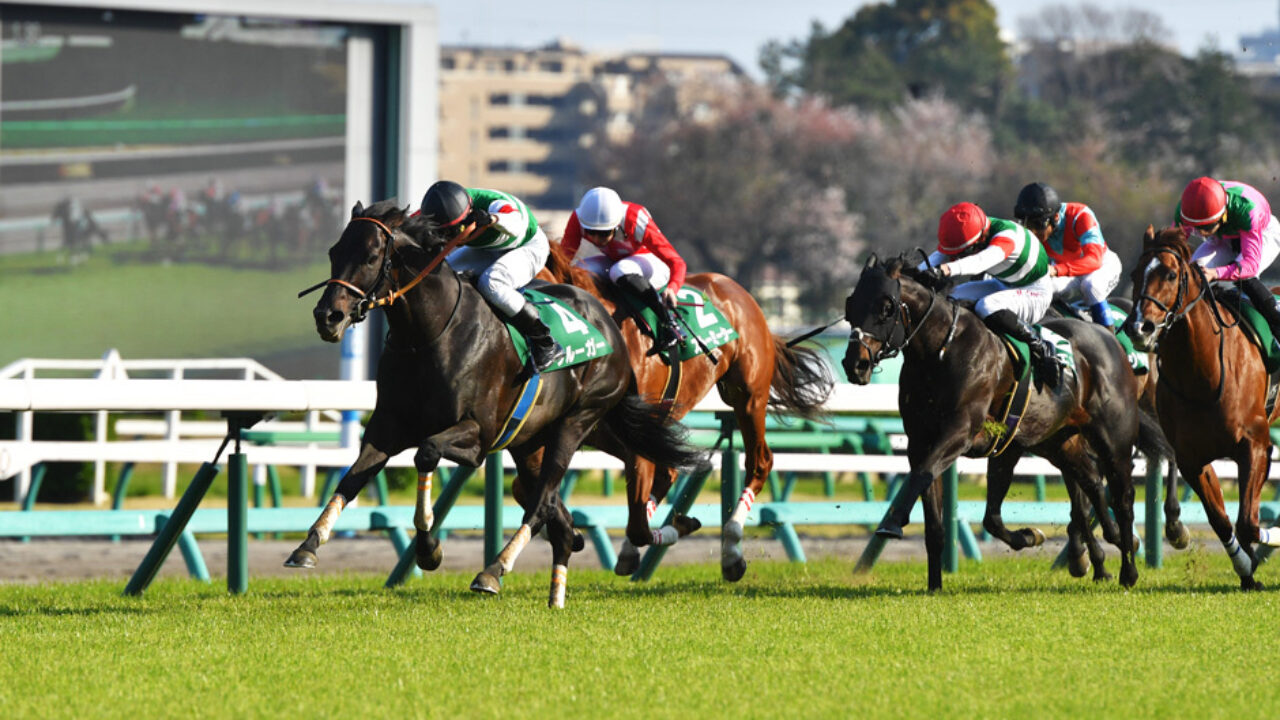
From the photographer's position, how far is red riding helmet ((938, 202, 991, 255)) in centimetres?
759

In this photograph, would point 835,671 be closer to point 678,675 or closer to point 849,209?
point 678,675

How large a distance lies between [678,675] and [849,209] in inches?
1883

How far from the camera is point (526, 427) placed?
265 inches

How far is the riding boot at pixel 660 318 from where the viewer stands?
7754 millimetres

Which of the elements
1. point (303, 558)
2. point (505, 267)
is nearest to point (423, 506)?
point (303, 558)

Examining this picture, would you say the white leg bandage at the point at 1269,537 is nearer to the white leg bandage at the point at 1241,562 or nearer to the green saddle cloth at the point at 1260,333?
the white leg bandage at the point at 1241,562

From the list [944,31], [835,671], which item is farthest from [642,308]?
[944,31]

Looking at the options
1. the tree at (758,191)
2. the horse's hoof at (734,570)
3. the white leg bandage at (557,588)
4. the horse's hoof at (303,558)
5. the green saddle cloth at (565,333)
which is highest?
the green saddle cloth at (565,333)

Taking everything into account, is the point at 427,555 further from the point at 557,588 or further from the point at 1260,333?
the point at 1260,333

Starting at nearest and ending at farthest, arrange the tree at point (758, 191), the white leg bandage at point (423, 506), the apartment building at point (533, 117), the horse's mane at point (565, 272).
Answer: the white leg bandage at point (423, 506) < the horse's mane at point (565, 272) < the tree at point (758, 191) < the apartment building at point (533, 117)

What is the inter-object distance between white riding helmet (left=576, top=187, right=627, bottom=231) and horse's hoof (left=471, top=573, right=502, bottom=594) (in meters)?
1.86

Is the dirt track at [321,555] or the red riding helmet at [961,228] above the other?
the red riding helmet at [961,228]

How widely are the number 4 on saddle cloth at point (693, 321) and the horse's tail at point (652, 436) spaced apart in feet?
2.06

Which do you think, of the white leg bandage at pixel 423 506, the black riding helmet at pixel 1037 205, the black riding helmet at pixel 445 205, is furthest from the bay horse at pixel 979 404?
the white leg bandage at pixel 423 506
